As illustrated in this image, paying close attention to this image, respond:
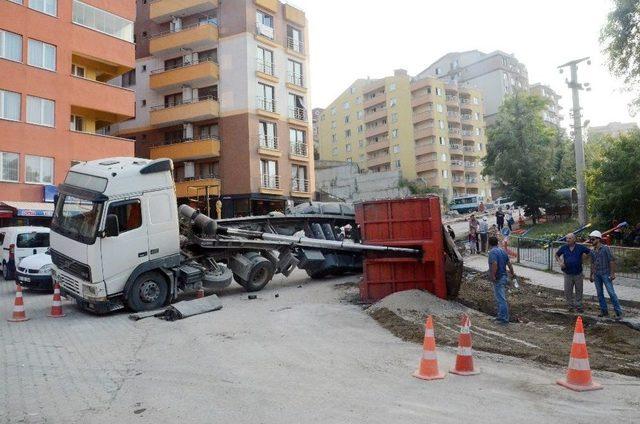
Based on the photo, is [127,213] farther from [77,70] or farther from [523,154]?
[523,154]

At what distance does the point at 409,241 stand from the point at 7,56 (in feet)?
70.9

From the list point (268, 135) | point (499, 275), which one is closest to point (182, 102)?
point (268, 135)

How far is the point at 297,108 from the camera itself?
126 feet

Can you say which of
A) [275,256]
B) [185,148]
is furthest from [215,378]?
[185,148]

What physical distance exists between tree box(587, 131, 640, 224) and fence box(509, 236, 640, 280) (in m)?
3.16

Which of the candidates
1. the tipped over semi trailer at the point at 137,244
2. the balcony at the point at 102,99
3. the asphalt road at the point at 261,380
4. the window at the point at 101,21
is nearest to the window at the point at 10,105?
the balcony at the point at 102,99

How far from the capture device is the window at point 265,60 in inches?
1393

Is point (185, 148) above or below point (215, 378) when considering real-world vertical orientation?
above

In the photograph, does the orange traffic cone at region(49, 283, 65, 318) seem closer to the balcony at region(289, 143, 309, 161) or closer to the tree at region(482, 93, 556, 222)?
the balcony at region(289, 143, 309, 161)

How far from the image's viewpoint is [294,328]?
9.01m

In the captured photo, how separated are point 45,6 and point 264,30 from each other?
1533 cm

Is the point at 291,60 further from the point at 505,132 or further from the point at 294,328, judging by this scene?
the point at 294,328

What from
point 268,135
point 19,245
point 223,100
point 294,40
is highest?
point 294,40

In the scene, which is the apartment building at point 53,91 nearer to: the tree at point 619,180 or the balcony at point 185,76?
the balcony at point 185,76
